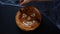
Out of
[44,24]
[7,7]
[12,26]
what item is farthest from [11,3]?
[44,24]

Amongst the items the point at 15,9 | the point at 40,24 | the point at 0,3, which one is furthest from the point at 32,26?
the point at 0,3

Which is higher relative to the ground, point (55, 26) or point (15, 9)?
point (15, 9)

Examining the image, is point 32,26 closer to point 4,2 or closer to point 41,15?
point 41,15
